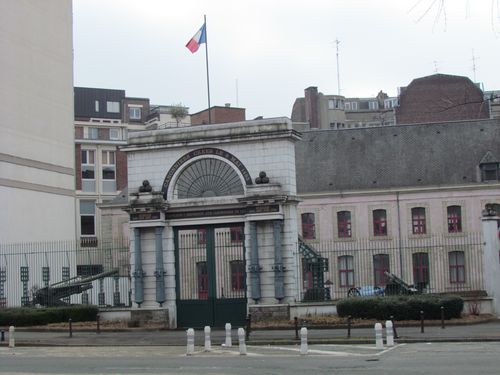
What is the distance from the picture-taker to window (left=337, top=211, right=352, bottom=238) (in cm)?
6284

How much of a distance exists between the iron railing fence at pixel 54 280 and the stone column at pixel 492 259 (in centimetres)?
1293

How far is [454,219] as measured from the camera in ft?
201

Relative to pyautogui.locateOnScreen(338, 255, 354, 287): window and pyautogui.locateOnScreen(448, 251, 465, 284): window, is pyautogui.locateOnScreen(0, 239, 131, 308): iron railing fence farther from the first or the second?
pyautogui.locateOnScreen(448, 251, 465, 284): window

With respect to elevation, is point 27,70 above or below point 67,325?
above

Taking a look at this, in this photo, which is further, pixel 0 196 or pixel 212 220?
pixel 0 196

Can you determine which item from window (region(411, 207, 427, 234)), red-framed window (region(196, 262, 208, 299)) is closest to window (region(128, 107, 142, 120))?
window (region(411, 207, 427, 234))

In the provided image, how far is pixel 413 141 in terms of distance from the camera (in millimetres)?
65688

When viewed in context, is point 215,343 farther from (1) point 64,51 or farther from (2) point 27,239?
(1) point 64,51

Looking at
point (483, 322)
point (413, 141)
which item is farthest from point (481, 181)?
point (483, 322)

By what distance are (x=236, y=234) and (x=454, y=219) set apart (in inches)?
1268

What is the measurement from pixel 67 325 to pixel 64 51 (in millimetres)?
26478

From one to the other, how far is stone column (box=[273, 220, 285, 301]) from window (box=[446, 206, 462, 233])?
33589 millimetres

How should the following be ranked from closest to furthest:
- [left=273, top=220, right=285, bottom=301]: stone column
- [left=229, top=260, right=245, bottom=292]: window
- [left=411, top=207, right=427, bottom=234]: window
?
1. [left=273, top=220, right=285, bottom=301]: stone column
2. [left=229, top=260, right=245, bottom=292]: window
3. [left=411, top=207, right=427, bottom=234]: window

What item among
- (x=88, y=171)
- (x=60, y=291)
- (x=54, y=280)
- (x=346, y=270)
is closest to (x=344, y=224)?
(x=346, y=270)
